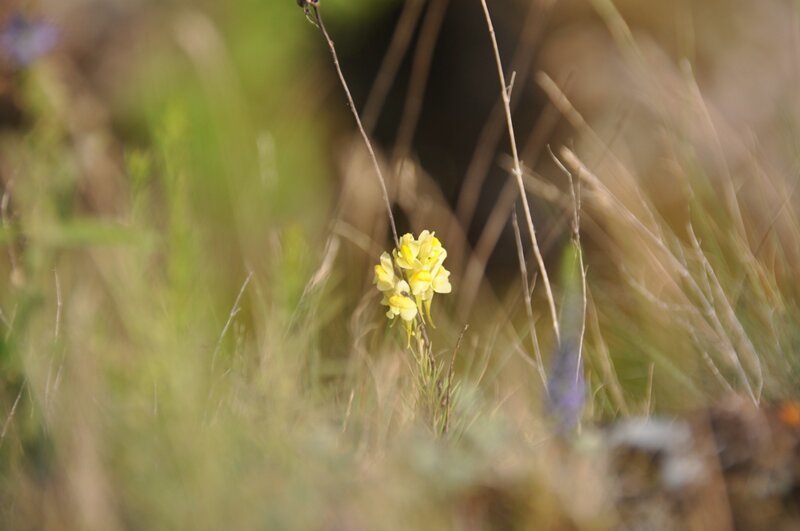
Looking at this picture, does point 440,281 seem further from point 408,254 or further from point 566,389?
point 566,389

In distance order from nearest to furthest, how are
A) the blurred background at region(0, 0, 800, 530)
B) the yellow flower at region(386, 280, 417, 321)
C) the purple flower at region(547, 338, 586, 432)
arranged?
the blurred background at region(0, 0, 800, 530), the purple flower at region(547, 338, 586, 432), the yellow flower at region(386, 280, 417, 321)

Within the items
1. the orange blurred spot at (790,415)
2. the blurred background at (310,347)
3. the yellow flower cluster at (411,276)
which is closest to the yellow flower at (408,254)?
the yellow flower cluster at (411,276)

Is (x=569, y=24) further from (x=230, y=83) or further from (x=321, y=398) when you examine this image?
(x=321, y=398)

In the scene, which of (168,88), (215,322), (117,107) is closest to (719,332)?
(215,322)

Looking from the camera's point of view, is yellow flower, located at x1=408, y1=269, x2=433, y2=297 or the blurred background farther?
yellow flower, located at x1=408, y1=269, x2=433, y2=297

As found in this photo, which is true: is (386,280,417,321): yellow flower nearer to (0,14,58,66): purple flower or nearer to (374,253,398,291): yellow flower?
(374,253,398,291): yellow flower

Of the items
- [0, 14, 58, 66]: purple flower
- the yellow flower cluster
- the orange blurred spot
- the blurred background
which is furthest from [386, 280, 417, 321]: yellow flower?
[0, 14, 58, 66]: purple flower
